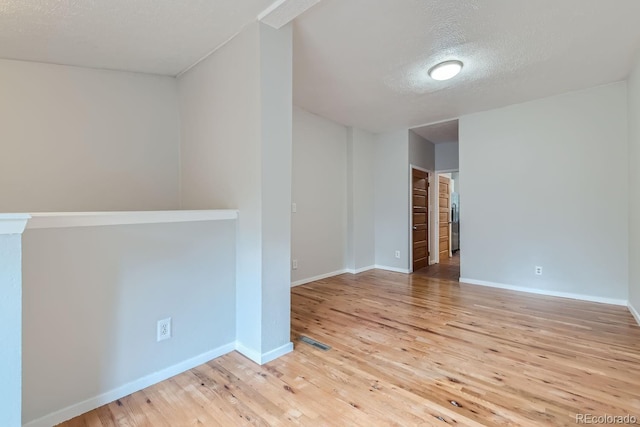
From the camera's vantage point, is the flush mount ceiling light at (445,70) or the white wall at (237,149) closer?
the white wall at (237,149)

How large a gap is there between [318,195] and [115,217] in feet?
10.2

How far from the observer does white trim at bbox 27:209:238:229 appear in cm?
154

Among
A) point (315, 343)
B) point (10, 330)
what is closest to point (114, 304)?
point (10, 330)

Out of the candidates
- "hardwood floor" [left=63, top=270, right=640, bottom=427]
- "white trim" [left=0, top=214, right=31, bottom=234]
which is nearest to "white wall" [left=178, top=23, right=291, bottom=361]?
"hardwood floor" [left=63, top=270, right=640, bottom=427]

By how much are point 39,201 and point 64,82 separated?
993mm

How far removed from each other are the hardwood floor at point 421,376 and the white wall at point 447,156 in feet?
11.5

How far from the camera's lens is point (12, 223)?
125cm

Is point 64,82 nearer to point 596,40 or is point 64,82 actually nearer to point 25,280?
point 25,280

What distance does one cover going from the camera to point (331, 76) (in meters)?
3.19

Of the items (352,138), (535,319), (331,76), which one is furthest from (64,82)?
(535,319)

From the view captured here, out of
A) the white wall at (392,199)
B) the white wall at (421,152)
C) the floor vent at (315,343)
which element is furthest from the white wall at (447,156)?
the floor vent at (315,343)

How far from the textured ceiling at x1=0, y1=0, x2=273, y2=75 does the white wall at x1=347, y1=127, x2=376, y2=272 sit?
3093 mm

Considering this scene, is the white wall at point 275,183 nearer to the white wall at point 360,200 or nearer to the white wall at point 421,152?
the white wall at point 360,200

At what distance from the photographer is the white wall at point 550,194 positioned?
11.3ft
